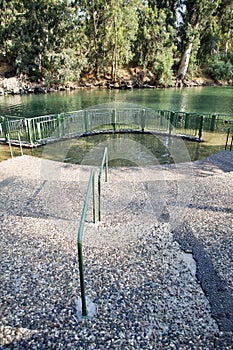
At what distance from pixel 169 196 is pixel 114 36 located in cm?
4108

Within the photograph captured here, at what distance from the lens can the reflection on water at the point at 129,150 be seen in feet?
34.7

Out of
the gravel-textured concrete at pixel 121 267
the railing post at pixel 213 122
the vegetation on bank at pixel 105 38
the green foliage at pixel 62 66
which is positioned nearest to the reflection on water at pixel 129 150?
the railing post at pixel 213 122

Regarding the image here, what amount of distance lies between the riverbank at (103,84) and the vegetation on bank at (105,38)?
1.19 feet

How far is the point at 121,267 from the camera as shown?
14.1 feet

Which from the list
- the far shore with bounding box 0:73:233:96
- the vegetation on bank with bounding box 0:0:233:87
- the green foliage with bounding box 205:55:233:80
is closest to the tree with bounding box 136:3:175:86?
the vegetation on bank with bounding box 0:0:233:87

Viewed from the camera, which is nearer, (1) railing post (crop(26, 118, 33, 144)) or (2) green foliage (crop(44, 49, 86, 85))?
(1) railing post (crop(26, 118, 33, 144))

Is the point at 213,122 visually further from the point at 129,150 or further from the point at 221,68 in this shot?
the point at 221,68

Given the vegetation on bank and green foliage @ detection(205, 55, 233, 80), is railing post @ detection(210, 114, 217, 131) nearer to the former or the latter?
the vegetation on bank

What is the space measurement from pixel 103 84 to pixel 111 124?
32929mm

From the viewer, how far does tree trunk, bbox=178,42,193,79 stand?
152 ft

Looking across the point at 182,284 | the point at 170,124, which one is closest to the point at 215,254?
the point at 182,284

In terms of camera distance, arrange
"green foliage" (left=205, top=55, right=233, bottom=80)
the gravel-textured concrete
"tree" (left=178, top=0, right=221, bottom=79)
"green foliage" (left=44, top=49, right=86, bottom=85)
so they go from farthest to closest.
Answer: "green foliage" (left=205, top=55, right=233, bottom=80) < "tree" (left=178, top=0, right=221, bottom=79) < "green foliage" (left=44, top=49, right=86, bottom=85) < the gravel-textured concrete

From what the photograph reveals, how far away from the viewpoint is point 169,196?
23.3ft

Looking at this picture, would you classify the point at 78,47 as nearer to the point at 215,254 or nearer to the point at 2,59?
the point at 2,59
